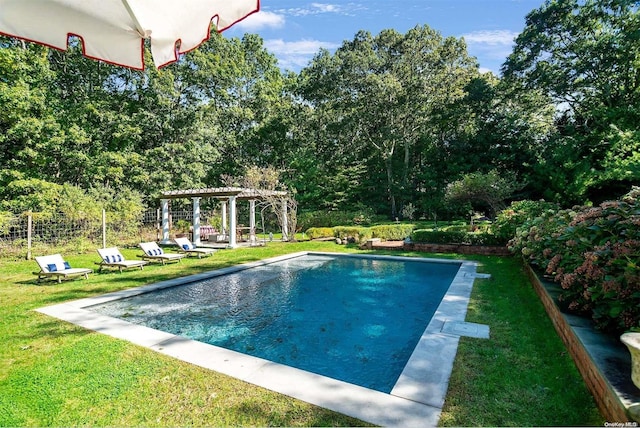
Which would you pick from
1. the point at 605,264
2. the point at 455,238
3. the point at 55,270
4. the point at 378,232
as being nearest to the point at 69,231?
the point at 55,270

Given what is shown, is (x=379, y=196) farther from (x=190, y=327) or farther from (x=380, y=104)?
(x=190, y=327)

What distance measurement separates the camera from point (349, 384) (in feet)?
11.2

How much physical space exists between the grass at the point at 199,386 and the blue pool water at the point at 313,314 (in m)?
1.16

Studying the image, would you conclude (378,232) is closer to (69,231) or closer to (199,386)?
(69,231)

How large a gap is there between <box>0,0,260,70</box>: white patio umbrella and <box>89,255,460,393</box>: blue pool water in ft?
13.2

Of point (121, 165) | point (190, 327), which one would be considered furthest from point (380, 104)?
point (190, 327)

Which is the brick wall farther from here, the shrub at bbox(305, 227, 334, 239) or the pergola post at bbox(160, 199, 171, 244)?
the pergola post at bbox(160, 199, 171, 244)

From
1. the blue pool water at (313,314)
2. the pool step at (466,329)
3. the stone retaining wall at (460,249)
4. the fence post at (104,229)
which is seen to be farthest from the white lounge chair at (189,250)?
the pool step at (466,329)

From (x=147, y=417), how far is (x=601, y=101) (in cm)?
2576

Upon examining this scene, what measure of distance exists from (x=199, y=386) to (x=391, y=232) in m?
14.4

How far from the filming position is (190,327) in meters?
5.97

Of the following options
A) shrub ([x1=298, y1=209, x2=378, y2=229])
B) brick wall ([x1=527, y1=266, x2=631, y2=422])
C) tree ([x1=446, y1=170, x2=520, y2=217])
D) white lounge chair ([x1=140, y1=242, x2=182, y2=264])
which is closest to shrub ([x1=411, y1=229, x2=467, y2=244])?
tree ([x1=446, y1=170, x2=520, y2=217])

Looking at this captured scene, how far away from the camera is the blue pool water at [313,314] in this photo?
4.81m

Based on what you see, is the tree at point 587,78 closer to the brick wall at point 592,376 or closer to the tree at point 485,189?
the tree at point 485,189
